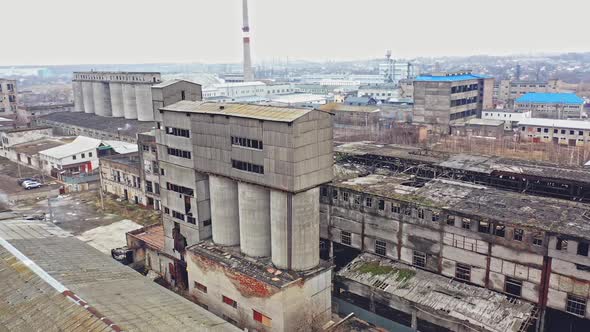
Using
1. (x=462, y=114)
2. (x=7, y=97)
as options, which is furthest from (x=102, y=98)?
(x=462, y=114)

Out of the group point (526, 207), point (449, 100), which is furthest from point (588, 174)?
point (449, 100)

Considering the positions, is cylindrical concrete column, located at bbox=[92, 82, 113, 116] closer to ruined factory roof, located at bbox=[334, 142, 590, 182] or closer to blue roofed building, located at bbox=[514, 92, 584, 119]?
ruined factory roof, located at bbox=[334, 142, 590, 182]

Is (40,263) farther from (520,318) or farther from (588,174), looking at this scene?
(588,174)

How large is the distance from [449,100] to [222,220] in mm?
73796

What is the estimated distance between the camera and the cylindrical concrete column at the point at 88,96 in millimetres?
117375

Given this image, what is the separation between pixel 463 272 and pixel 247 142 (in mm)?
18675

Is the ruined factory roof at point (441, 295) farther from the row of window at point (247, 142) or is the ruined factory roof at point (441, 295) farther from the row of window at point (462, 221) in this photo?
the row of window at point (247, 142)

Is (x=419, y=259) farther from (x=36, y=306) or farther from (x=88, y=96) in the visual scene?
(x=88, y=96)

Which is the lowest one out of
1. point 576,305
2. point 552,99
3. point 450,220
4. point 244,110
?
point 576,305

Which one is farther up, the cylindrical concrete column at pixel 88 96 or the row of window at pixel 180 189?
the cylindrical concrete column at pixel 88 96

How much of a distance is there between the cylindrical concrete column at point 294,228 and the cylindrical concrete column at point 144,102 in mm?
74885

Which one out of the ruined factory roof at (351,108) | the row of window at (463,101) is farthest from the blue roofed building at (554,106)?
the ruined factory roof at (351,108)

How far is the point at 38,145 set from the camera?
298 ft

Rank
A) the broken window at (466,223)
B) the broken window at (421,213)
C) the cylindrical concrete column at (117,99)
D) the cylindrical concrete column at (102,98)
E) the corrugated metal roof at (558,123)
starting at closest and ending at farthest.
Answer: the broken window at (466,223), the broken window at (421,213), the corrugated metal roof at (558,123), the cylindrical concrete column at (117,99), the cylindrical concrete column at (102,98)
